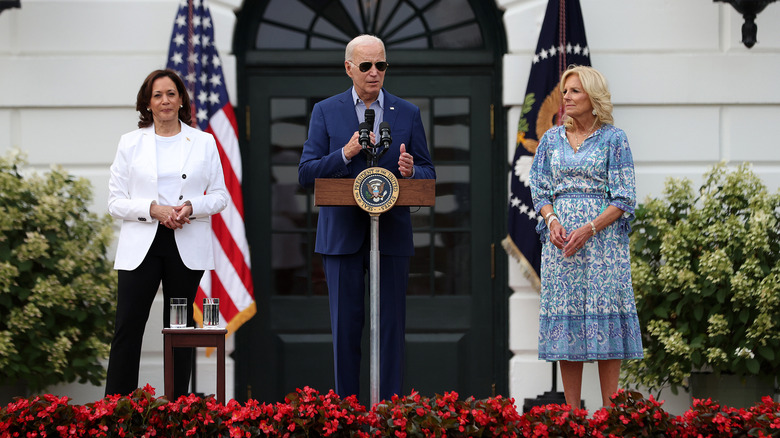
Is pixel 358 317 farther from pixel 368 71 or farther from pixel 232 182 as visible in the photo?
pixel 232 182

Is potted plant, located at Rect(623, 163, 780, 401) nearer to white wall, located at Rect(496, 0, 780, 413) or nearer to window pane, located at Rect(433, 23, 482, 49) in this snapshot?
white wall, located at Rect(496, 0, 780, 413)

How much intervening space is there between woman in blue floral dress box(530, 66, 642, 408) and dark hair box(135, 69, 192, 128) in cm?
189

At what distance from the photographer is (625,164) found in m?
4.54

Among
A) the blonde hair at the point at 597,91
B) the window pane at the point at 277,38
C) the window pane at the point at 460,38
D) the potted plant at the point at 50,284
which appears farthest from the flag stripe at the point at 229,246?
the blonde hair at the point at 597,91

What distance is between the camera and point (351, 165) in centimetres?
418

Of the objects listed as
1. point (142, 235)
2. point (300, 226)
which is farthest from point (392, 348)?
point (300, 226)

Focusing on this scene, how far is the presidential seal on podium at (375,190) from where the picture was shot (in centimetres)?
374

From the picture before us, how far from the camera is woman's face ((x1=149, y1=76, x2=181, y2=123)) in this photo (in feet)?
14.9

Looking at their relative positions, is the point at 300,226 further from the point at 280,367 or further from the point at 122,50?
the point at 122,50

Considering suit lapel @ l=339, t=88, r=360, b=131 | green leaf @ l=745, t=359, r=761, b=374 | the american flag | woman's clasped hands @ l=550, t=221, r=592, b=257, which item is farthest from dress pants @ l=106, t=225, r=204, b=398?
green leaf @ l=745, t=359, r=761, b=374

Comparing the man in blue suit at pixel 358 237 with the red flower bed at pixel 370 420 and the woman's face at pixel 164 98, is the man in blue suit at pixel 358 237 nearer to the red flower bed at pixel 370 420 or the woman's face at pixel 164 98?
the red flower bed at pixel 370 420

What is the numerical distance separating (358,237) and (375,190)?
47 centimetres

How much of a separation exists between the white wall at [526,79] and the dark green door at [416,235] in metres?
0.26

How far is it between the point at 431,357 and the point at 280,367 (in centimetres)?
107
